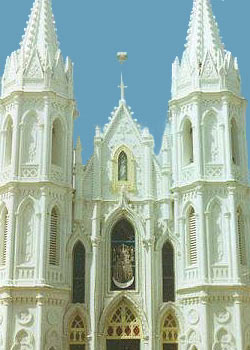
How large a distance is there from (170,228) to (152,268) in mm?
2237

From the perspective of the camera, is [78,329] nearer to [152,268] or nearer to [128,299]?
[128,299]

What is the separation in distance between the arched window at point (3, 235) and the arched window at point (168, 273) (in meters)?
7.57

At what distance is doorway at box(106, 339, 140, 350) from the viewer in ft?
92.6

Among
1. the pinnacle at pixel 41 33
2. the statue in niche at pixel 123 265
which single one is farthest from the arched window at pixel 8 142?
the statue in niche at pixel 123 265

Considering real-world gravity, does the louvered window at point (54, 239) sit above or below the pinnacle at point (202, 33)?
below

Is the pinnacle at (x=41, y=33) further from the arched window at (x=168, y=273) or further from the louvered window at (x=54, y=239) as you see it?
the arched window at (x=168, y=273)

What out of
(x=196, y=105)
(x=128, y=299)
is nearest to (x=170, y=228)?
(x=128, y=299)

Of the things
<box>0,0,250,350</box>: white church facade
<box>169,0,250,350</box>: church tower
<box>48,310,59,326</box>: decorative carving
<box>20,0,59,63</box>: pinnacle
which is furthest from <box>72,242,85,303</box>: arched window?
<box>20,0,59,63</box>: pinnacle

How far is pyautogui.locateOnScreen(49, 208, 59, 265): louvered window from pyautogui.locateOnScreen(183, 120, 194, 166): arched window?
694 centimetres

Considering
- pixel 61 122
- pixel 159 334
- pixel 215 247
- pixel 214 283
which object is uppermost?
pixel 61 122

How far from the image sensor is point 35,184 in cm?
2866

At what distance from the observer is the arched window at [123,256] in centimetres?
2895

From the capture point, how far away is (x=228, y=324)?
26797 mm

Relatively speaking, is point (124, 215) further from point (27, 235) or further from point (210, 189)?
point (27, 235)
